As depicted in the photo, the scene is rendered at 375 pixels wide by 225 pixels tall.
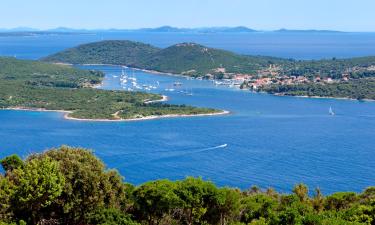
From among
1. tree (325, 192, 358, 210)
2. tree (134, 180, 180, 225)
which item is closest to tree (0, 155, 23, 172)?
Result: tree (134, 180, 180, 225)

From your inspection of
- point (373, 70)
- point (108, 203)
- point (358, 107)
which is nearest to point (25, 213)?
point (108, 203)

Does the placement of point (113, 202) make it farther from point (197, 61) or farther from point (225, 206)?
point (197, 61)

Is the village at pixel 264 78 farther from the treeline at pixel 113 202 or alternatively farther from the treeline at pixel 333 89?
the treeline at pixel 113 202

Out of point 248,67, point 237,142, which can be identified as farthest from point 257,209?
point 248,67

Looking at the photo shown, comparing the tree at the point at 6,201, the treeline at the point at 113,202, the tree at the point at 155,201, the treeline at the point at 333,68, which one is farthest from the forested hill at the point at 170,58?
the tree at the point at 6,201

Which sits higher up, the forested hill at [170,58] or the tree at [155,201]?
the tree at [155,201]
